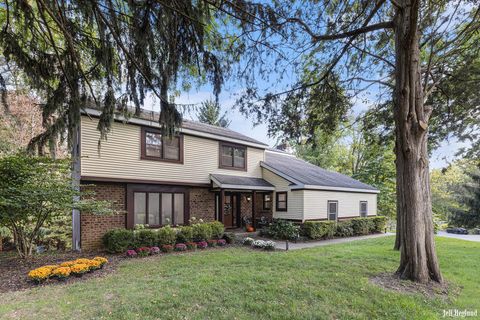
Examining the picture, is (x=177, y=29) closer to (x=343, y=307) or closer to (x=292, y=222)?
(x=343, y=307)

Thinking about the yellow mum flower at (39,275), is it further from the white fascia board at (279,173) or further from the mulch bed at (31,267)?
the white fascia board at (279,173)

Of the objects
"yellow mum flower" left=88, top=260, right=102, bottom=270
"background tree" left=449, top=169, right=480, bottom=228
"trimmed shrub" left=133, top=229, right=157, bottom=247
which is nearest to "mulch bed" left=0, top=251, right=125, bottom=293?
"yellow mum flower" left=88, top=260, right=102, bottom=270


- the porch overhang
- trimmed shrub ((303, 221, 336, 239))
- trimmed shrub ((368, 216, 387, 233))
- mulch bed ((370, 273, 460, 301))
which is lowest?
trimmed shrub ((368, 216, 387, 233))

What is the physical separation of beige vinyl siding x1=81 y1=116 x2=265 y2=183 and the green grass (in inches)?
166

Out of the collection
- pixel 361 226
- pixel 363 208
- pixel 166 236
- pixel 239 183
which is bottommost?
pixel 361 226

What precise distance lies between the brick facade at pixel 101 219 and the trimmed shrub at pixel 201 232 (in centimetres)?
276

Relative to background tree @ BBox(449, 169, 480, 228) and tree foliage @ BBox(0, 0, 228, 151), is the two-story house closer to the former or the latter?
tree foliage @ BBox(0, 0, 228, 151)

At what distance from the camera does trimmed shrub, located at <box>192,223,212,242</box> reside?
444 inches

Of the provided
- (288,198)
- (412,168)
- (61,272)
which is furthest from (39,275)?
(288,198)

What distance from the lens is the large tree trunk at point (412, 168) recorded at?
20.4 feet

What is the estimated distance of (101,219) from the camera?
10375 mm

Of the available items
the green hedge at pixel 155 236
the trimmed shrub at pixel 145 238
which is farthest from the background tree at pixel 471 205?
the trimmed shrub at pixel 145 238

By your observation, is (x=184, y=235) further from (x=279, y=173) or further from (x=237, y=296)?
(x=279, y=173)

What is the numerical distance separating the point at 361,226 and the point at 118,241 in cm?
1377
